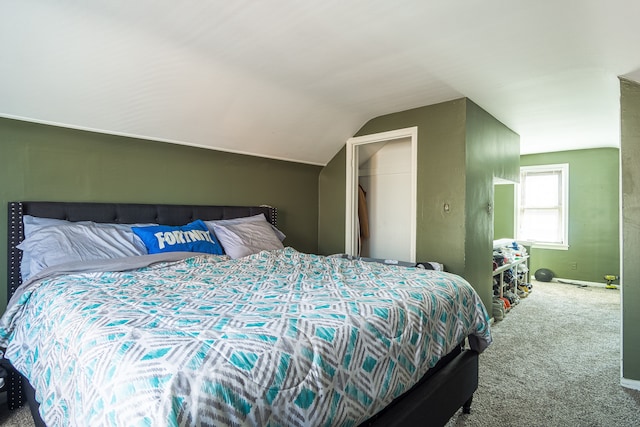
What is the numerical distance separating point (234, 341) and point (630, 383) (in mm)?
2883

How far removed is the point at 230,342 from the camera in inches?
35.8

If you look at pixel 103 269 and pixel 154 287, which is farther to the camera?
pixel 103 269

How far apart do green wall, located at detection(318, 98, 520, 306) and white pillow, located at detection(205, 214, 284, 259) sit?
1.51 meters

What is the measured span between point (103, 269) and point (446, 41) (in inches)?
98.0

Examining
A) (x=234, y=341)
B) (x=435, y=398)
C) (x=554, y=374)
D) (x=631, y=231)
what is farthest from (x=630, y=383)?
(x=234, y=341)

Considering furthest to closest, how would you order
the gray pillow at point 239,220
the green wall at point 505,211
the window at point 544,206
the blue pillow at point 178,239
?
1. the green wall at point 505,211
2. the window at point 544,206
3. the gray pillow at point 239,220
4. the blue pillow at point 178,239

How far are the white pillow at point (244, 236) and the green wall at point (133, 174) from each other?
40 cm

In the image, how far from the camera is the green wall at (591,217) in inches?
199

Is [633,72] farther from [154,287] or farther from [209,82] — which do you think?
[154,287]

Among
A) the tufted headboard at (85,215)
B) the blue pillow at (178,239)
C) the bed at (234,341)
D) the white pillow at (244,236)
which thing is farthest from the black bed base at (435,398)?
the white pillow at (244,236)

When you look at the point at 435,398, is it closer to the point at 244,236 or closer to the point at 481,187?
the point at 244,236

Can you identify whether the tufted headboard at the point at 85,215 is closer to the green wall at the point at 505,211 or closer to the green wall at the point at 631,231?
the green wall at the point at 631,231

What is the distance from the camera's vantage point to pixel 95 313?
116 centimetres

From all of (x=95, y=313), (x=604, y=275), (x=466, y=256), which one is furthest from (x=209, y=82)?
(x=604, y=275)
